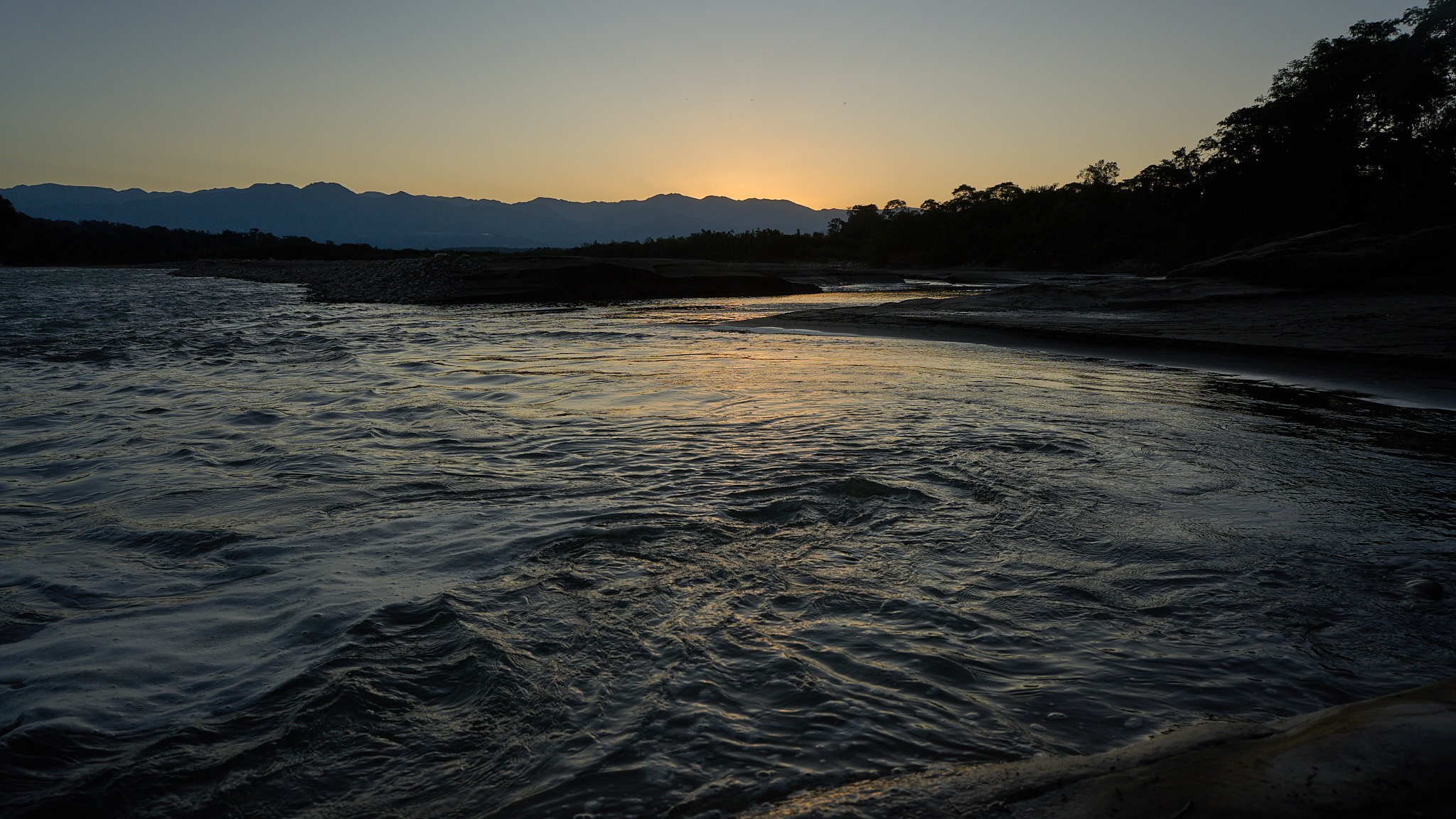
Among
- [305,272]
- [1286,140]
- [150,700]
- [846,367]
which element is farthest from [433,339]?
[1286,140]

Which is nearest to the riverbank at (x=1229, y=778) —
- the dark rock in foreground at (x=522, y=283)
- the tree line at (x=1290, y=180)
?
the dark rock in foreground at (x=522, y=283)

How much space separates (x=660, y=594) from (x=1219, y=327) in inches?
498

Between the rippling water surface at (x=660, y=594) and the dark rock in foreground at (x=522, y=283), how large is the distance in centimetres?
1824

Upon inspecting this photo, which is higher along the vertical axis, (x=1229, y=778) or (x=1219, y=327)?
(x=1219, y=327)

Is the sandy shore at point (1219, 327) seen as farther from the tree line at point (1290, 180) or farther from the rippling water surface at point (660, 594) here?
the tree line at point (1290, 180)

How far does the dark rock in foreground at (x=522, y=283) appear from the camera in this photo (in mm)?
24422

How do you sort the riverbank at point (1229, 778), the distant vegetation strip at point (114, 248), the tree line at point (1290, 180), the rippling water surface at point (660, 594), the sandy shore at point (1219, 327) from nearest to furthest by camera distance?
the riverbank at point (1229, 778), the rippling water surface at point (660, 594), the sandy shore at point (1219, 327), the tree line at point (1290, 180), the distant vegetation strip at point (114, 248)

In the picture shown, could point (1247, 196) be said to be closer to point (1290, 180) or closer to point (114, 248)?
point (1290, 180)

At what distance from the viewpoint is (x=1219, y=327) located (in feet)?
40.3

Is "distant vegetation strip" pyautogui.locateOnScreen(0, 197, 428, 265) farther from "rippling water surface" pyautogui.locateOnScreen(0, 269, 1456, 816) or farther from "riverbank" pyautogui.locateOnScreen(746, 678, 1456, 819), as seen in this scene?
"riverbank" pyautogui.locateOnScreen(746, 678, 1456, 819)

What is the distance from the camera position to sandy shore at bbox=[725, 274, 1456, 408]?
8922 mm

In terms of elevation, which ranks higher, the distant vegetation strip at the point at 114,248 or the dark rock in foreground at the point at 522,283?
the distant vegetation strip at the point at 114,248

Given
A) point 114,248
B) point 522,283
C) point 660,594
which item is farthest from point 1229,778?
point 114,248

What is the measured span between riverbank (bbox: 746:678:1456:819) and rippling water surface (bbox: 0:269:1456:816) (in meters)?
0.12
